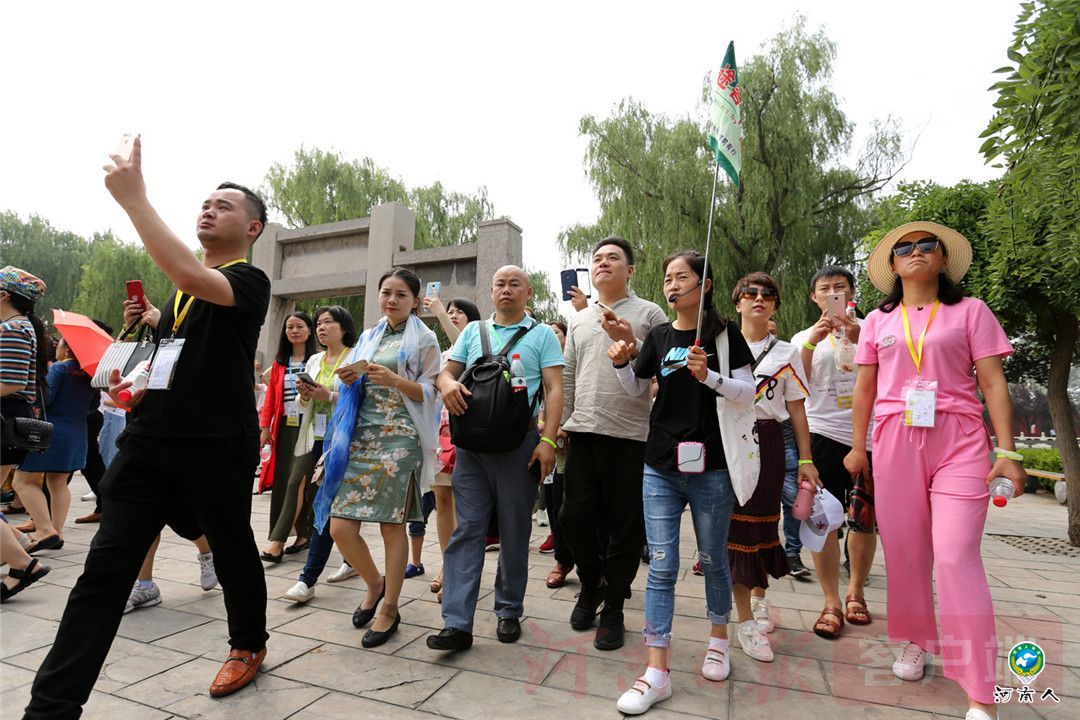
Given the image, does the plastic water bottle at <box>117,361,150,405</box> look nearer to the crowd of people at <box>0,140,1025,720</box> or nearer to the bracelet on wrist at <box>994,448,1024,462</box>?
the crowd of people at <box>0,140,1025,720</box>

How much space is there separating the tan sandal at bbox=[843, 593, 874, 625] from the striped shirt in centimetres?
523

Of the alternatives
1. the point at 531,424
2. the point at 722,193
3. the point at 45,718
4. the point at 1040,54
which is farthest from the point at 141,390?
the point at 722,193

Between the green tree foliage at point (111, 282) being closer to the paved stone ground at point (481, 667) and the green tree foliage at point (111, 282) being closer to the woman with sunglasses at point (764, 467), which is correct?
the paved stone ground at point (481, 667)

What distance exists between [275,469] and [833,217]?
41.9 feet

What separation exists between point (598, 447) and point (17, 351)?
3.71m

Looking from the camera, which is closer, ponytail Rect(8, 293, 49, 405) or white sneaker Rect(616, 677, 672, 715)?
white sneaker Rect(616, 677, 672, 715)

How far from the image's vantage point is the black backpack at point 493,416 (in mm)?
2914

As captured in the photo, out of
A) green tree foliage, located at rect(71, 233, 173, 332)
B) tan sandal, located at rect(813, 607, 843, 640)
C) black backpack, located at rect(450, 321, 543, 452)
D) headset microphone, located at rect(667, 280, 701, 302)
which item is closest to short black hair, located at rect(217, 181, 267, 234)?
black backpack, located at rect(450, 321, 543, 452)

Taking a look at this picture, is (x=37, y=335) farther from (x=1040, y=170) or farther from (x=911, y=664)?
(x=1040, y=170)

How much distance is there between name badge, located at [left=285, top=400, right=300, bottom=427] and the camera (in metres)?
4.91

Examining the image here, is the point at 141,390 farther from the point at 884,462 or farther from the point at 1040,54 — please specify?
the point at 1040,54

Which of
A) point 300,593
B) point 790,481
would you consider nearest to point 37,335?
point 300,593

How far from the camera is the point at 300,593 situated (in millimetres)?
3559

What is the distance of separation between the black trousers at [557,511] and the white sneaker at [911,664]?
197 cm
